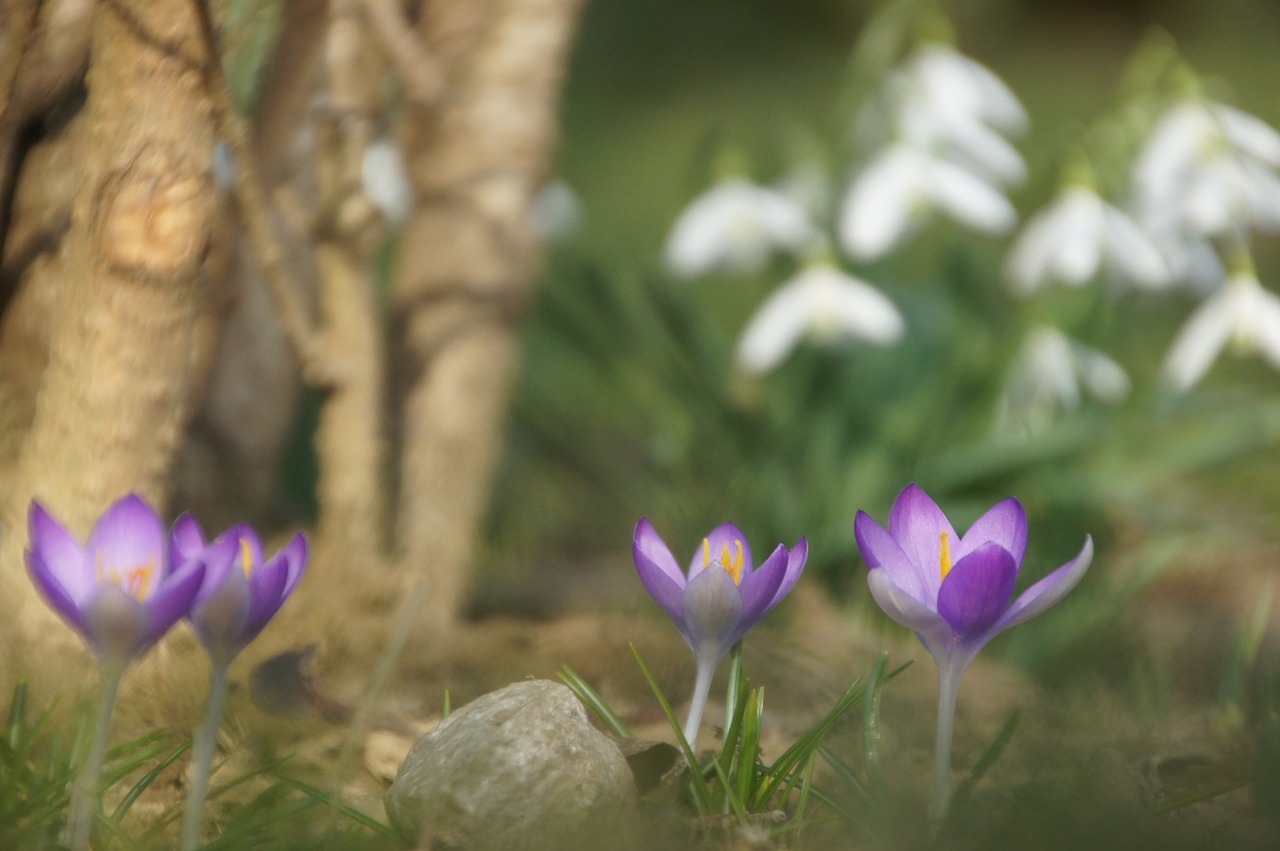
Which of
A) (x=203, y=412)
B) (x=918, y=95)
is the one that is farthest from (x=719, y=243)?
(x=203, y=412)

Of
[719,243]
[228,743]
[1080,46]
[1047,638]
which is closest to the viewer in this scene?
[228,743]

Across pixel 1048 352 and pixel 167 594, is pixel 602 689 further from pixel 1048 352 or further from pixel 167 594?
pixel 1048 352

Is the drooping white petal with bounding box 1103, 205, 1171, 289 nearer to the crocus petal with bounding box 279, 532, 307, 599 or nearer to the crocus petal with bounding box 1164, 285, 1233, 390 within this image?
the crocus petal with bounding box 1164, 285, 1233, 390

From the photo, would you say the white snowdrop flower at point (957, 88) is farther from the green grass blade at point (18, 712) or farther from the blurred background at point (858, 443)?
the green grass blade at point (18, 712)

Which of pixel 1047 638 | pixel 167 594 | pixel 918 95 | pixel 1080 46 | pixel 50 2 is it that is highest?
pixel 50 2

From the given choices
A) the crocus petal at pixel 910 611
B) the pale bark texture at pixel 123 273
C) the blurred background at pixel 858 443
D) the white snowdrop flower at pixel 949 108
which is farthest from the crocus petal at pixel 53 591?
the white snowdrop flower at pixel 949 108
